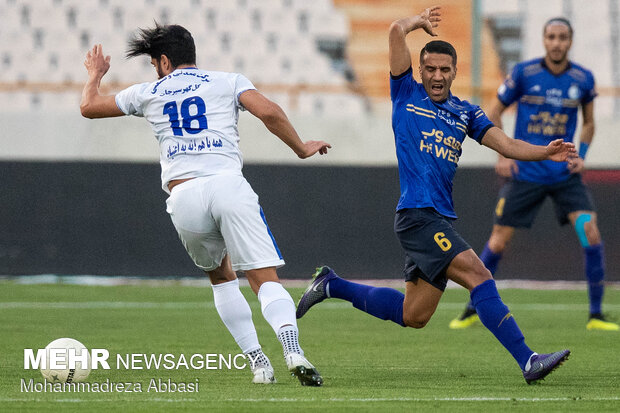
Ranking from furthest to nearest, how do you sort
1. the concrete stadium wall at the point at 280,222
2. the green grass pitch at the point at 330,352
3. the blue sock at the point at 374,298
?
the concrete stadium wall at the point at 280,222 → the blue sock at the point at 374,298 → the green grass pitch at the point at 330,352

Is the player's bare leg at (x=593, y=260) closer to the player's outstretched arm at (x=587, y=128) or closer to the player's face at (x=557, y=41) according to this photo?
the player's outstretched arm at (x=587, y=128)

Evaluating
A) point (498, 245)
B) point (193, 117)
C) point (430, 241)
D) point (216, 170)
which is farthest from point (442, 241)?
point (498, 245)

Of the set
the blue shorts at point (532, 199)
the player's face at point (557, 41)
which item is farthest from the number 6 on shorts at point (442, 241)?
the player's face at point (557, 41)

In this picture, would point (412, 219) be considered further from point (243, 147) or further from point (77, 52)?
point (77, 52)

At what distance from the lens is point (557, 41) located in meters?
8.16

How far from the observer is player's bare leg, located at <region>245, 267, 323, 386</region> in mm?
4828

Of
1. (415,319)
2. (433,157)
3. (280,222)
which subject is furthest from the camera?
(280,222)

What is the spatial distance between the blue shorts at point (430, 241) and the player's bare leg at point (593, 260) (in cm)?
288

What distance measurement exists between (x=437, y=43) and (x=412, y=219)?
950mm

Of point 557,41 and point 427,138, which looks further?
point 557,41

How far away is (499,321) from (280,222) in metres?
7.29

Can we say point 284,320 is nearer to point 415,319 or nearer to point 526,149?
point 415,319

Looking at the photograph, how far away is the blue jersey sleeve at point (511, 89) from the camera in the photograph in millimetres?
8281

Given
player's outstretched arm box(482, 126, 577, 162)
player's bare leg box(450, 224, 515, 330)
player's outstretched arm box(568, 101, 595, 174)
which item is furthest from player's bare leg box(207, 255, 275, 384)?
player's outstretched arm box(568, 101, 595, 174)
